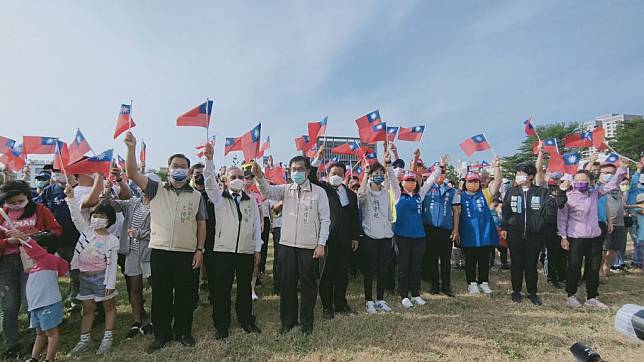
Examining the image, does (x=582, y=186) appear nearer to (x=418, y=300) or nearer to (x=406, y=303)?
(x=418, y=300)

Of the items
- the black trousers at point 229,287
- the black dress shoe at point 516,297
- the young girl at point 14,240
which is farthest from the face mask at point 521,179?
the young girl at point 14,240

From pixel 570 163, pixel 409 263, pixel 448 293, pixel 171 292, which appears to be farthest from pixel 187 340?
pixel 570 163

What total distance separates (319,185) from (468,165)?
483 cm

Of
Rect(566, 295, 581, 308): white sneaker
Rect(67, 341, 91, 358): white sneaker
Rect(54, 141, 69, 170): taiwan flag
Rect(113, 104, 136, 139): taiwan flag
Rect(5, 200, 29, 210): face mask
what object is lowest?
Rect(67, 341, 91, 358): white sneaker

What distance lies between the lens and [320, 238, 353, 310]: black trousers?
4984 millimetres

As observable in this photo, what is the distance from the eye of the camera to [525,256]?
5.62 meters

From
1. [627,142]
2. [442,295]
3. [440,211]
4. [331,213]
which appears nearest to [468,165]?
[440,211]

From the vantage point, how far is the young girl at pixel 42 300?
133 inches

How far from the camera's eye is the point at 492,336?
167 inches

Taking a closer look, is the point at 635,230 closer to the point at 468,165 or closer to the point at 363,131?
the point at 468,165

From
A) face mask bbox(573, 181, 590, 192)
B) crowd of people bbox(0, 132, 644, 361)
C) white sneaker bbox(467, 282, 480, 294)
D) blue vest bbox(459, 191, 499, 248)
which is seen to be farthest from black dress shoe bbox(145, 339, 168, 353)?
face mask bbox(573, 181, 590, 192)

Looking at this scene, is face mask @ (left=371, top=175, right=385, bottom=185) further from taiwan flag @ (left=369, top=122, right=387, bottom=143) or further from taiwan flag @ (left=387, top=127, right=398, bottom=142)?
taiwan flag @ (left=387, top=127, right=398, bottom=142)

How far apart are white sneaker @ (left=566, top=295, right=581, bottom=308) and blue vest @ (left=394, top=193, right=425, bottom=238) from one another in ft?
8.17

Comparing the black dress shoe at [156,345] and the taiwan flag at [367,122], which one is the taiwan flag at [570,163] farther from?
the black dress shoe at [156,345]
